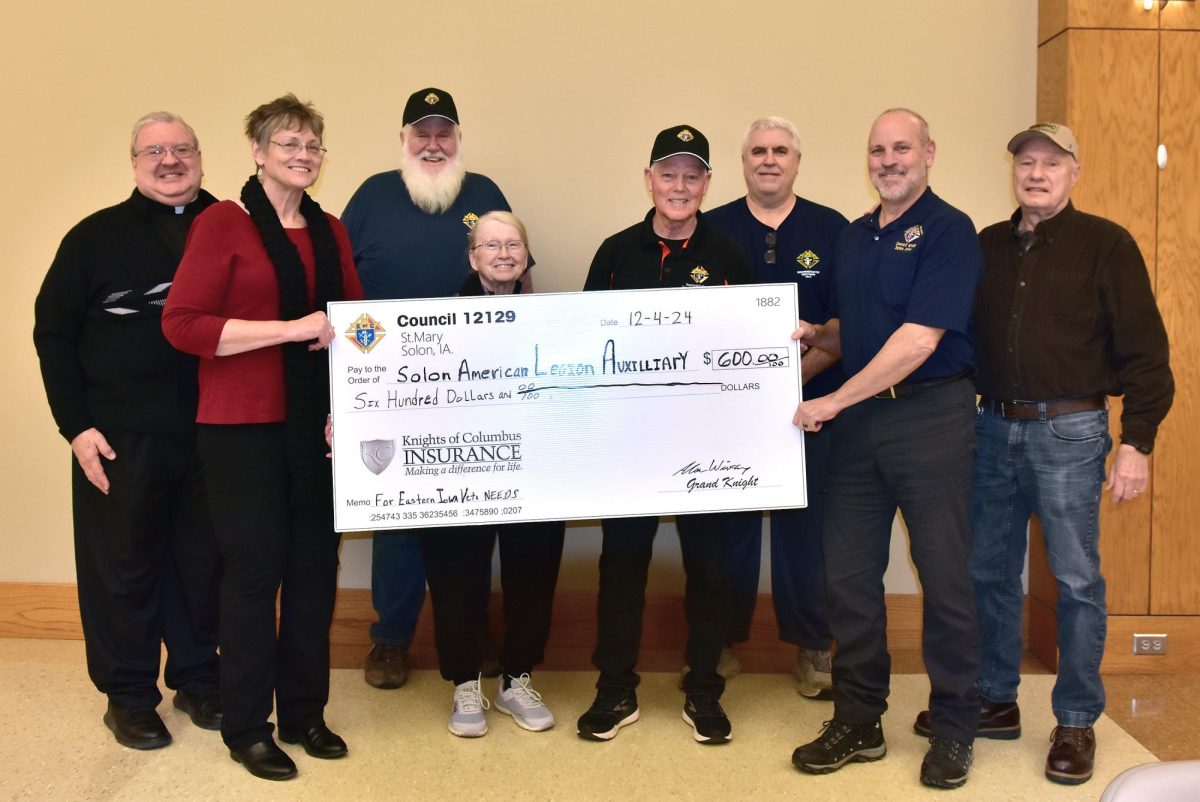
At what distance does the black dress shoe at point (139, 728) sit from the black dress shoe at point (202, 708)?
0.34ft

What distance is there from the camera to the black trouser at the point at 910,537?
2.60 metres

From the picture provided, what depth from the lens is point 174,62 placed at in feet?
12.5

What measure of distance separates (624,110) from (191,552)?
7.30 feet

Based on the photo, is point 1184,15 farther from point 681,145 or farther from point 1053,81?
point 681,145

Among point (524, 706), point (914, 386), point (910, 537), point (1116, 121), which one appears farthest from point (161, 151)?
point (1116, 121)

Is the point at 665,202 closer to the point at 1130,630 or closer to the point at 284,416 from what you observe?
the point at 284,416

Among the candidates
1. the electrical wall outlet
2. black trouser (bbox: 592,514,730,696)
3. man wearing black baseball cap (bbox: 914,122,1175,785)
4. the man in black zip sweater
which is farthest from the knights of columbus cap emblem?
the electrical wall outlet

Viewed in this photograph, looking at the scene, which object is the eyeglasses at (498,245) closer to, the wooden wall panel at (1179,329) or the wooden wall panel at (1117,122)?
the wooden wall panel at (1117,122)

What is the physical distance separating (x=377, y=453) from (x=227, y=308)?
56cm

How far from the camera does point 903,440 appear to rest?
2609 mm

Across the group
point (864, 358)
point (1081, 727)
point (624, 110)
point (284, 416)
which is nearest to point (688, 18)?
point (624, 110)

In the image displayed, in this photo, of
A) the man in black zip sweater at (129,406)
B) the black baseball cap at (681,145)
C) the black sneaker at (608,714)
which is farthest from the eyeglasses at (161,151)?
the black sneaker at (608,714)

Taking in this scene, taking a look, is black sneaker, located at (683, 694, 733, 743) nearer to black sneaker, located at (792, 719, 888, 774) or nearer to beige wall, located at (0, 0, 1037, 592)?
black sneaker, located at (792, 719, 888, 774)

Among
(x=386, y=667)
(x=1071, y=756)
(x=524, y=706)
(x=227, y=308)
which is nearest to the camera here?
(x=227, y=308)
